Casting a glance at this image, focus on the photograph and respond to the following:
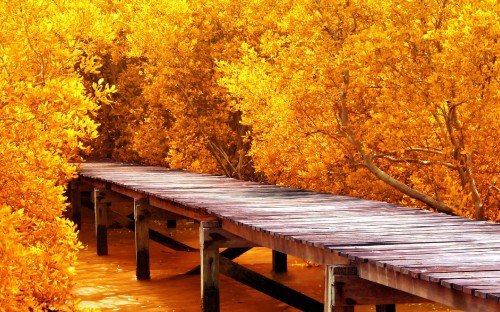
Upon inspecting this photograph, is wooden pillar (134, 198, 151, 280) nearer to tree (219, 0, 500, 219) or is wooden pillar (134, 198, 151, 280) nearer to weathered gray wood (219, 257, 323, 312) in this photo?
tree (219, 0, 500, 219)

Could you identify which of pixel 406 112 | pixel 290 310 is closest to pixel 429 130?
pixel 406 112

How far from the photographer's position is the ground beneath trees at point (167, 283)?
12320mm

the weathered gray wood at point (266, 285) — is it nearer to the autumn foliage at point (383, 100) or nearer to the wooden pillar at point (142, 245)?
the autumn foliage at point (383, 100)

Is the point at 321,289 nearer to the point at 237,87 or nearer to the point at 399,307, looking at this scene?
the point at 399,307

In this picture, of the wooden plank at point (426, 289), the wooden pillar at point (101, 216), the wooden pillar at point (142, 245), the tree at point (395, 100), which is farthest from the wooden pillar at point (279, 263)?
the wooden plank at point (426, 289)

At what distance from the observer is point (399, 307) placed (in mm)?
12273

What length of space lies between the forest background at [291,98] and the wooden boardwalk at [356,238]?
1.28m

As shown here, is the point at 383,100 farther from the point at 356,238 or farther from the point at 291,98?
the point at 356,238

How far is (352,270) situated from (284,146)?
26.7ft

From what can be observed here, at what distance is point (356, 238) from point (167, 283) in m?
6.54

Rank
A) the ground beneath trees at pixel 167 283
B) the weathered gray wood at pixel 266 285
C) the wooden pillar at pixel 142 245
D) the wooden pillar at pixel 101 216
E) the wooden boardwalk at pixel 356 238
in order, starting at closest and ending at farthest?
the wooden boardwalk at pixel 356 238, the weathered gray wood at pixel 266 285, the ground beneath trees at pixel 167 283, the wooden pillar at pixel 142 245, the wooden pillar at pixel 101 216

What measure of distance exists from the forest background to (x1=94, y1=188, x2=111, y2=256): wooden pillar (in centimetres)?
287

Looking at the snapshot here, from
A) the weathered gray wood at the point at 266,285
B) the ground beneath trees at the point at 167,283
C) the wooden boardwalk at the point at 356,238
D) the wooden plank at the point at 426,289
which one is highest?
the wooden boardwalk at the point at 356,238

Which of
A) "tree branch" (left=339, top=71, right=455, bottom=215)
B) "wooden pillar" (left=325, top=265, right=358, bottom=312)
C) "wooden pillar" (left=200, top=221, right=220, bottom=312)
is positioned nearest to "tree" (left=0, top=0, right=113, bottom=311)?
"wooden pillar" (left=200, top=221, right=220, bottom=312)
